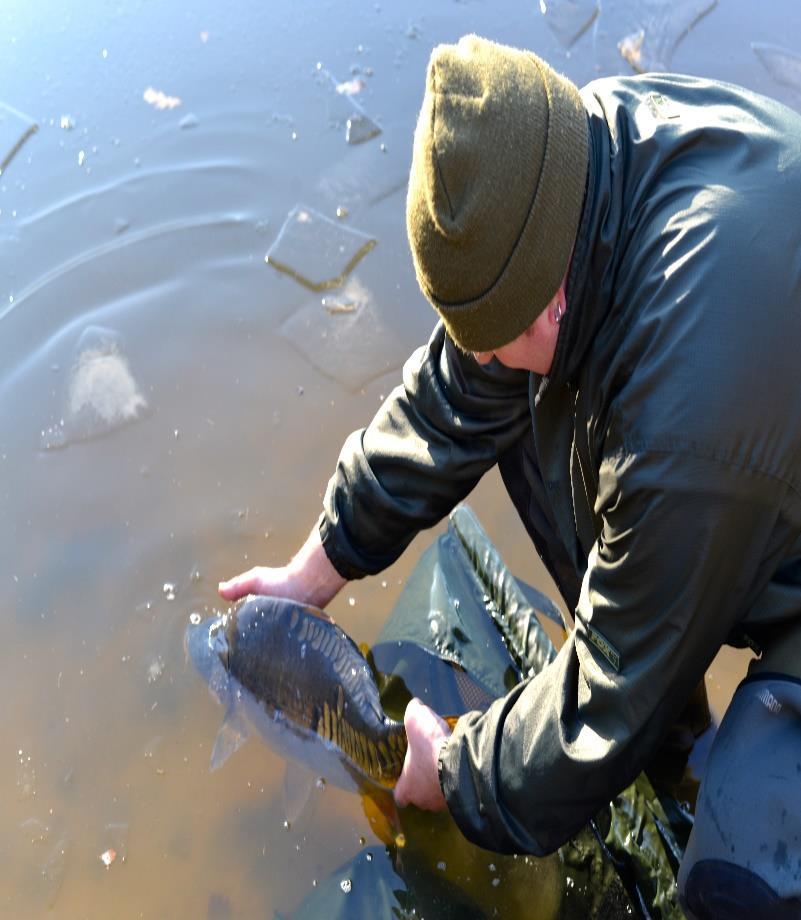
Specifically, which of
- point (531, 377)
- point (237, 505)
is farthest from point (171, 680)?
point (531, 377)

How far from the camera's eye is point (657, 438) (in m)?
1.64

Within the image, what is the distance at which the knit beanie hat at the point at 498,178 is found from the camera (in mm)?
1606

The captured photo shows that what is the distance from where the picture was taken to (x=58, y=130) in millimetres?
4938

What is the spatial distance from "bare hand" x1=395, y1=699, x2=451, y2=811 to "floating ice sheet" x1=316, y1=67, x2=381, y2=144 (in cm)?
323

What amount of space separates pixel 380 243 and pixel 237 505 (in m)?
1.53

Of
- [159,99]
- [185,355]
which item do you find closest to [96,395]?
[185,355]

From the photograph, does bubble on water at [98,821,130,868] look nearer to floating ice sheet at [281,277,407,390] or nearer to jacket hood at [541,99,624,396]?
floating ice sheet at [281,277,407,390]

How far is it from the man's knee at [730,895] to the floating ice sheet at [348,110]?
3.87 m

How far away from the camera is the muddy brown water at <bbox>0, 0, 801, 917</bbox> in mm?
2867

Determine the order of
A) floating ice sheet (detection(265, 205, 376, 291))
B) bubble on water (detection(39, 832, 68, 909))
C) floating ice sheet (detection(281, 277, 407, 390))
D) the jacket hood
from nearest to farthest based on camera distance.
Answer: the jacket hood → bubble on water (detection(39, 832, 68, 909)) → floating ice sheet (detection(281, 277, 407, 390)) → floating ice sheet (detection(265, 205, 376, 291))

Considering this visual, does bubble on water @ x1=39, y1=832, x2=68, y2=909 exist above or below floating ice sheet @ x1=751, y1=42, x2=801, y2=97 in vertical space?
below

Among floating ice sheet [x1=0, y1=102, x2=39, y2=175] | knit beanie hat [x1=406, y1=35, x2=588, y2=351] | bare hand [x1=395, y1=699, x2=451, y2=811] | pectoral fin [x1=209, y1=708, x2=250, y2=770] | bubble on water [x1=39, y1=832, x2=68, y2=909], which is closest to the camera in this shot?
knit beanie hat [x1=406, y1=35, x2=588, y2=351]

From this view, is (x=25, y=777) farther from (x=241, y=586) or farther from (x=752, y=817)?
(x=752, y=817)

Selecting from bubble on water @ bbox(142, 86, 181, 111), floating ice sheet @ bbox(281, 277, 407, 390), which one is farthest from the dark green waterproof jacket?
bubble on water @ bbox(142, 86, 181, 111)
